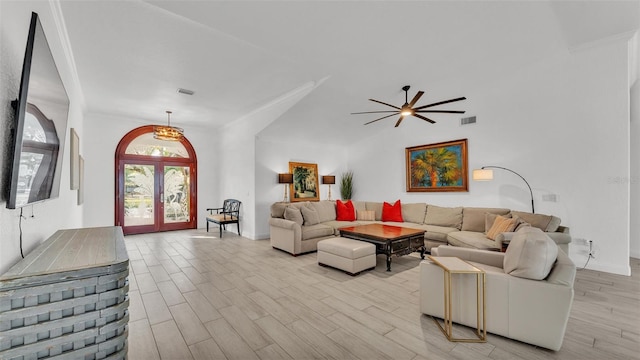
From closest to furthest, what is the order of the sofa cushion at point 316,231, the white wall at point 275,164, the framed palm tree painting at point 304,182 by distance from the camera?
the sofa cushion at point 316,231 → the white wall at point 275,164 → the framed palm tree painting at point 304,182

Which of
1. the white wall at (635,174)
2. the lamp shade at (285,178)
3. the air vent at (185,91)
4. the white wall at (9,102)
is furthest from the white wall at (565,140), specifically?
the white wall at (9,102)

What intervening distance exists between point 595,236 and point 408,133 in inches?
155

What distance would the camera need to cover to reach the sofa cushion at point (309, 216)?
574 cm

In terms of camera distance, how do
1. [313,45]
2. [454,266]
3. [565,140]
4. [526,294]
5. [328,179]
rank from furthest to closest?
[328,179] < [565,140] < [313,45] < [454,266] < [526,294]

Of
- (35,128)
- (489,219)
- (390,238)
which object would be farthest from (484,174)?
(35,128)

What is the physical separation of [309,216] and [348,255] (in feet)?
6.33

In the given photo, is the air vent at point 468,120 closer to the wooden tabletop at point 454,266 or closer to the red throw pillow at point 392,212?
the red throw pillow at point 392,212

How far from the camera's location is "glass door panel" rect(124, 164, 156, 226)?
714 centimetres

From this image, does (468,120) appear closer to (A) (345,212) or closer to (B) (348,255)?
(A) (345,212)

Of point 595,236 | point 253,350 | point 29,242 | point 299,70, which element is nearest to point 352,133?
point 299,70

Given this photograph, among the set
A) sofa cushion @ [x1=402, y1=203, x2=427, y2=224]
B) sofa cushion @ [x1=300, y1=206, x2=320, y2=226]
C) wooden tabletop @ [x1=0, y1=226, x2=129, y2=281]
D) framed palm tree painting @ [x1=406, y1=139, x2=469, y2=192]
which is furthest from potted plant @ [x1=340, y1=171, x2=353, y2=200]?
wooden tabletop @ [x1=0, y1=226, x2=129, y2=281]

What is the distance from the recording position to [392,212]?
6.32m

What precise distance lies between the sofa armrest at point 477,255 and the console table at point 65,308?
294 cm

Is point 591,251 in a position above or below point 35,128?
below
